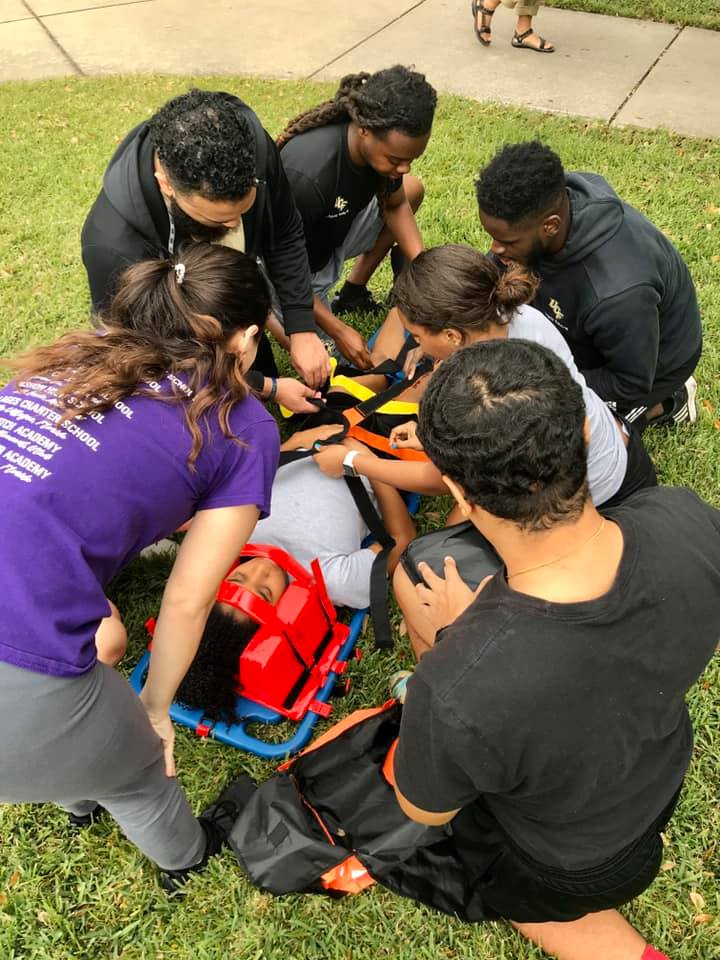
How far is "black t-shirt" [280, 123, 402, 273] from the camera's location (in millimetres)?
3520

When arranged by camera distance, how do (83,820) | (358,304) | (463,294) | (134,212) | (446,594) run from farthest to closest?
(358,304) → (134,212) → (463,294) → (83,820) → (446,594)

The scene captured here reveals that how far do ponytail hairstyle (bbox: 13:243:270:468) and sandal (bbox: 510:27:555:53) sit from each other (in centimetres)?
755

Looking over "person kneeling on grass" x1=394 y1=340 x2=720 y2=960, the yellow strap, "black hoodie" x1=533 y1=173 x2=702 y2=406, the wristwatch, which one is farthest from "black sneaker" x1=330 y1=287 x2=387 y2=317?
"person kneeling on grass" x1=394 y1=340 x2=720 y2=960

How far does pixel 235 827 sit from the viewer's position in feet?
7.91

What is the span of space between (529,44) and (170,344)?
7995 millimetres

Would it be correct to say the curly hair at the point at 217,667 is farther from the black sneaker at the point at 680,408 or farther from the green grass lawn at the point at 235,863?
the black sneaker at the point at 680,408

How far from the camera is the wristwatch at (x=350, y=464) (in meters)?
3.10

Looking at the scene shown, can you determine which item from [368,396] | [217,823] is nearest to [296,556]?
[368,396]

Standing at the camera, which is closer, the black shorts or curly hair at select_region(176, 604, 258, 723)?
the black shorts

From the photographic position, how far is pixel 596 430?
2604mm

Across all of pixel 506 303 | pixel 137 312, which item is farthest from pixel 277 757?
pixel 506 303

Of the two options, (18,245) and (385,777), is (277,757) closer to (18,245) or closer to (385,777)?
(385,777)

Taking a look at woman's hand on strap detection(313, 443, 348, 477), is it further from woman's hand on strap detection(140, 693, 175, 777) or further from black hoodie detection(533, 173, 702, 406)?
woman's hand on strap detection(140, 693, 175, 777)

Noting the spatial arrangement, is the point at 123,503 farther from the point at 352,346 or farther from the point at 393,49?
the point at 393,49
